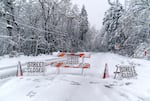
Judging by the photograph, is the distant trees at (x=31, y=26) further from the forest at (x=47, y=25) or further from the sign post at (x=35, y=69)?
the sign post at (x=35, y=69)

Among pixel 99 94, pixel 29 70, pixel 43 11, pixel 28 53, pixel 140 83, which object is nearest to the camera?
pixel 99 94

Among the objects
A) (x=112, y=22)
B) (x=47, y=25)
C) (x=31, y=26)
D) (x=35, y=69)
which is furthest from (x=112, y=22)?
(x=35, y=69)

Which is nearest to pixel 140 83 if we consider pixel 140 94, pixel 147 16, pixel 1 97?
pixel 140 94

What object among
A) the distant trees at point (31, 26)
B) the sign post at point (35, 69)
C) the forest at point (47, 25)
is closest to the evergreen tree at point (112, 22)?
the forest at point (47, 25)

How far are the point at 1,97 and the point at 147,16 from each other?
20.3 meters

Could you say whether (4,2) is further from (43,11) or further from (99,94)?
(99,94)

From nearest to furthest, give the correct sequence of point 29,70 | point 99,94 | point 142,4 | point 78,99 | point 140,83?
1. point 78,99
2. point 99,94
3. point 140,83
4. point 29,70
5. point 142,4

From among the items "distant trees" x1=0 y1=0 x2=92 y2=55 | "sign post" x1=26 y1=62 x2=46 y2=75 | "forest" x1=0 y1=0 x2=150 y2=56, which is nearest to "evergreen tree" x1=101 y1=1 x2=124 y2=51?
"forest" x1=0 y1=0 x2=150 y2=56

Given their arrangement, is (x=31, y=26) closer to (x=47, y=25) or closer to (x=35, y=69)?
(x=47, y=25)

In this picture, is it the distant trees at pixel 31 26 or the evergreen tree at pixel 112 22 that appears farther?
the evergreen tree at pixel 112 22

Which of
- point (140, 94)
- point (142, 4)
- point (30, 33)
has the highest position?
point (142, 4)

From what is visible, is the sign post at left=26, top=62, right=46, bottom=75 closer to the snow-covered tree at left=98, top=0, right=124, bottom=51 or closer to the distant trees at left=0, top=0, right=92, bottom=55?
the distant trees at left=0, top=0, right=92, bottom=55

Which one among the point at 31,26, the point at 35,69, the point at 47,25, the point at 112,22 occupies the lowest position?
the point at 35,69

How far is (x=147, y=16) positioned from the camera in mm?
20875
